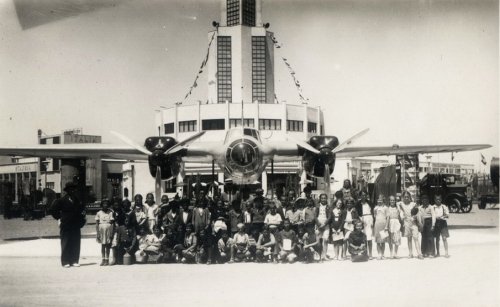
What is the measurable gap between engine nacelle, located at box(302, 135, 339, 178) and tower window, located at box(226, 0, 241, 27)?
159 feet

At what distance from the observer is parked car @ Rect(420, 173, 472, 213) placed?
1071 inches

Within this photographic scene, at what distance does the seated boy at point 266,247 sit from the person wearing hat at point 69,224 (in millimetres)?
4357

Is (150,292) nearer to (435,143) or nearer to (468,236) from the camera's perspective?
(468,236)

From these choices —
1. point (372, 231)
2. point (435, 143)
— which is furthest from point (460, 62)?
point (435, 143)

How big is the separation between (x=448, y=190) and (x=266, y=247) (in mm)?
20847

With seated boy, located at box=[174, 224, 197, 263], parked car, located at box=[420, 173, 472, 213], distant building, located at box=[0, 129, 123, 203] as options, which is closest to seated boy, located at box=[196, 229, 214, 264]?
seated boy, located at box=[174, 224, 197, 263]

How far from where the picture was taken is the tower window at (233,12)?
212ft

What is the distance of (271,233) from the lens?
11.9m

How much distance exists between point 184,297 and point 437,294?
4.17 metres

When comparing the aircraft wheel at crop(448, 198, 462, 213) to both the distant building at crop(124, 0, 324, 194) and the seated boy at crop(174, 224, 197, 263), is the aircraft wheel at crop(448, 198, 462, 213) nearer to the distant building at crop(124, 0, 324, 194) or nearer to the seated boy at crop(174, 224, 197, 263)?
the seated boy at crop(174, 224, 197, 263)

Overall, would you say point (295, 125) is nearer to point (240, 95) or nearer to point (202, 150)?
point (240, 95)

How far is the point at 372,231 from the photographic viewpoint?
1302cm

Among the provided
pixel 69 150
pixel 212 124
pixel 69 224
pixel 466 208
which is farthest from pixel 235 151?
pixel 212 124

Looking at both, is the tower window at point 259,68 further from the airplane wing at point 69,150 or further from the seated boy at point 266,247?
the seated boy at point 266,247
